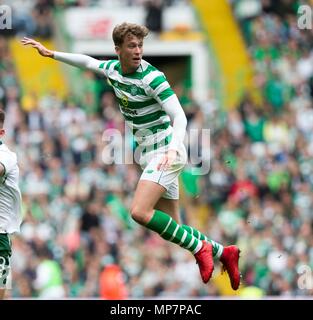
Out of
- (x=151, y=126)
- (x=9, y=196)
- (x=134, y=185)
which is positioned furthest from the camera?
(x=134, y=185)

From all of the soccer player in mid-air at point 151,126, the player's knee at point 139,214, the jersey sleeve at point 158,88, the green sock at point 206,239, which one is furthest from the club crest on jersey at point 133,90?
the green sock at point 206,239

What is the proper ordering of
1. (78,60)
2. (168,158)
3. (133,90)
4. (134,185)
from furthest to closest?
(134,185), (78,60), (133,90), (168,158)

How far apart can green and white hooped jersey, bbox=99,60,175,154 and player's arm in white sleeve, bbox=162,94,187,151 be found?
5 cm

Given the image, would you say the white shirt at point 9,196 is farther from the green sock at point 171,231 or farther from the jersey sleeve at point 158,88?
the jersey sleeve at point 158,88

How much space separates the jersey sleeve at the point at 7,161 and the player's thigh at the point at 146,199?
100 cm

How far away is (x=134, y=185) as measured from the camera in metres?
18.8

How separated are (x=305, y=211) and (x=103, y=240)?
3078 millimetres

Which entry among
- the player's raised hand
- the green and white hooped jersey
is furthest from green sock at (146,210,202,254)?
the player's raised hand

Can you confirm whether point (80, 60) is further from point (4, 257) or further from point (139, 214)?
point (4, 257)

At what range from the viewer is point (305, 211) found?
60.9 ft

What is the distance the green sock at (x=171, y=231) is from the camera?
9.94 metres

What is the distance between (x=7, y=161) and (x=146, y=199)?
1.12m

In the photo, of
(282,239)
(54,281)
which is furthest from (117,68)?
(282,239)

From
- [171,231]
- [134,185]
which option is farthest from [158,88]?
[134,185]
